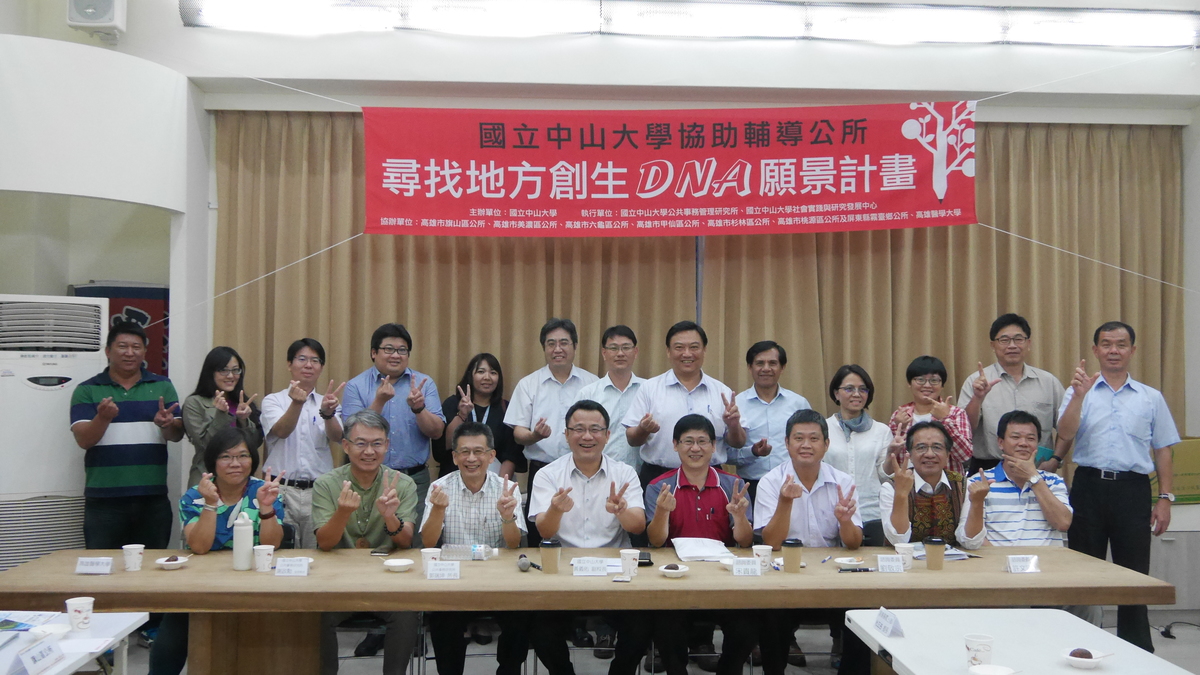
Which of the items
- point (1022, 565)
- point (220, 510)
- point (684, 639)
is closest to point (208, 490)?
point (220, 510)

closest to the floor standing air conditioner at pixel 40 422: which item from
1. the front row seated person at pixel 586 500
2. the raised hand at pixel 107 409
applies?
the raised hand at pixel 107 409

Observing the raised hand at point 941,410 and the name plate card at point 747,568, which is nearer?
the name plate card at point 747,568

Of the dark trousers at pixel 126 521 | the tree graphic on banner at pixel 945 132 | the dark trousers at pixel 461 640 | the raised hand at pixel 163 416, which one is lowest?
the dark trousers at pixel 461 640

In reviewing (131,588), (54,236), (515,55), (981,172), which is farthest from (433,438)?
(981,172)

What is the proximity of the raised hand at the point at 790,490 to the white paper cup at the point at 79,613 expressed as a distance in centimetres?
Answer: 212

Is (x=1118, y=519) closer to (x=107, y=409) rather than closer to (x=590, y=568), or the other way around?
(x=590, y=568)

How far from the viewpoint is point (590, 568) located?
2701mm

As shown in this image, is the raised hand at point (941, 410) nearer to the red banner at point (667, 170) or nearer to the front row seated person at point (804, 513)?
the front row seated person at point (804, 513)

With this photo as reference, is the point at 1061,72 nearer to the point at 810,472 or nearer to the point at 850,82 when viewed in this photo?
the point at 850,82

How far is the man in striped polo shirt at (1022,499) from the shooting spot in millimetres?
→ 3152

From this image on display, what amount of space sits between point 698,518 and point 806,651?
1210 mm

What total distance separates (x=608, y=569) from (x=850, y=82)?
9.88ft

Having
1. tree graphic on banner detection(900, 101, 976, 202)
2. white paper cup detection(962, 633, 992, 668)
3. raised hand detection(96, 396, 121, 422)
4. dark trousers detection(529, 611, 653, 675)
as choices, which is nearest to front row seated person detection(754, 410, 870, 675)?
dark trousers detection(529, 611, 653, 675)

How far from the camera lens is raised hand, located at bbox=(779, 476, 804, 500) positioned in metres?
2.92
